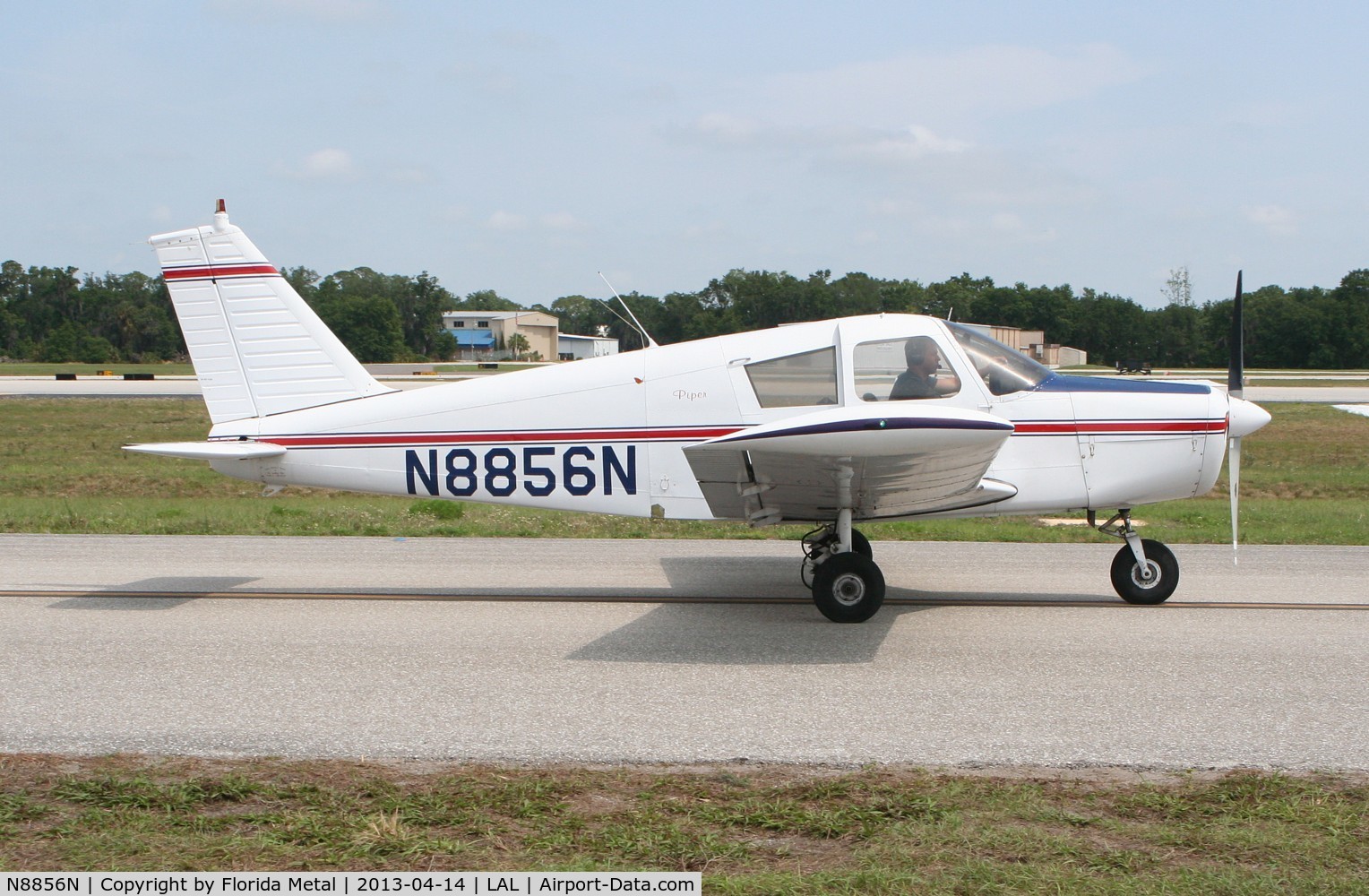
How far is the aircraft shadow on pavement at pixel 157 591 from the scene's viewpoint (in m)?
8.74

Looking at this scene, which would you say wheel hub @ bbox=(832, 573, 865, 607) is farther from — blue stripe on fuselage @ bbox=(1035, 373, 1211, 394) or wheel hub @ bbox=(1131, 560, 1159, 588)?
wheel hub @ bbox=(1131, 560, 1159, 588)

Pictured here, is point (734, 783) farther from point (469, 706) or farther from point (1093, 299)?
point (1093, 299)

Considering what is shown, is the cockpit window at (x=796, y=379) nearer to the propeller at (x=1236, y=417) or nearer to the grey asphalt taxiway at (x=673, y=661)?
the grey asphalt taxiway at (x=673, y=661)

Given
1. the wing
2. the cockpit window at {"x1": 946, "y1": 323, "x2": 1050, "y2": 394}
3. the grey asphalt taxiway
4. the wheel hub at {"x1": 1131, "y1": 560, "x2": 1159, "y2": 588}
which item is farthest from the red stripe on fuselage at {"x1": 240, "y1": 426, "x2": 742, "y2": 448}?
the wheel hub at {"x1": 1131, "y1": 560, "x2": 1159, "y2": 588}

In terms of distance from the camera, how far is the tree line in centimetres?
2186

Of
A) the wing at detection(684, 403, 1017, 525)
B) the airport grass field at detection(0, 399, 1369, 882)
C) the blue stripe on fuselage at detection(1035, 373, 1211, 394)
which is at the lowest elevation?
the airport grass field at detection(0, 399, 1369, 882)

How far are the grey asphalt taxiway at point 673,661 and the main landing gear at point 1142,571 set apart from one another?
0.63ft

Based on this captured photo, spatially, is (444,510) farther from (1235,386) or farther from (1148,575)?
(1235,386)

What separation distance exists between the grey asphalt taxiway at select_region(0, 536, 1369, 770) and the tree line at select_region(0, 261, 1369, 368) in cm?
266

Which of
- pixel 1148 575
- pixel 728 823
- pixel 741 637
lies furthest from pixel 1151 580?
pixel 728 823

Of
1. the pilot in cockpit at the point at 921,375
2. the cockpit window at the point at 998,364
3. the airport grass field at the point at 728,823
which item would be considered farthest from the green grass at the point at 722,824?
the cockpit window at the point at 998,364

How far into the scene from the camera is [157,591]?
9.34 m

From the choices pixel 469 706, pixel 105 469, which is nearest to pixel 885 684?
pixel 469 706

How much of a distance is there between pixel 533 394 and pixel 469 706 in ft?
10.9
